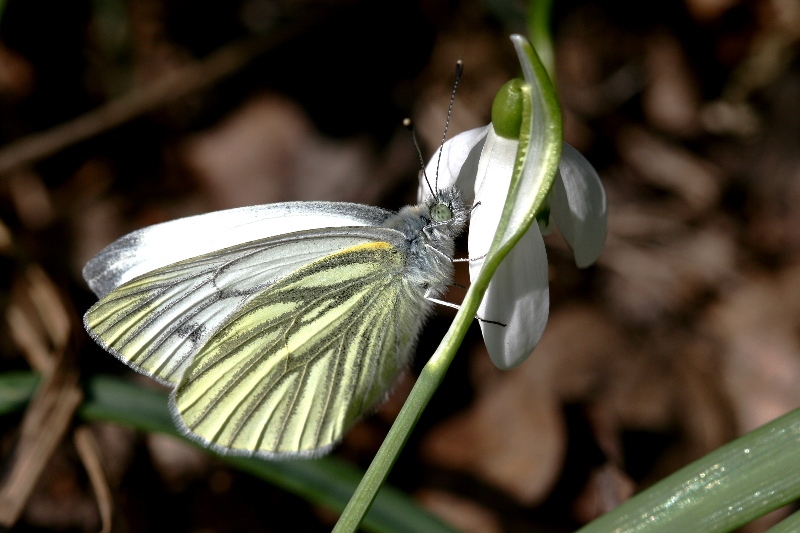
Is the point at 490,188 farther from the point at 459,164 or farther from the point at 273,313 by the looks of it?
the point at 273,313

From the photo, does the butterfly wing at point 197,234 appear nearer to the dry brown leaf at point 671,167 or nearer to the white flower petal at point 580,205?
the white flower petal at point 580,205

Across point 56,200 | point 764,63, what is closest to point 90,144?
point 56,200

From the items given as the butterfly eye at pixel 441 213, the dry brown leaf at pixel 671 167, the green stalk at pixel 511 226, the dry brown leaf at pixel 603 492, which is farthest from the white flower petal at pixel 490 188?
the dry brown leaf at pixel 671 167

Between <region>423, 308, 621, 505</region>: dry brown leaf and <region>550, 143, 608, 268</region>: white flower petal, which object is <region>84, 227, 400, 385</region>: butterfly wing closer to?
<region>550, 143, 608, 268</region>: white flower petal

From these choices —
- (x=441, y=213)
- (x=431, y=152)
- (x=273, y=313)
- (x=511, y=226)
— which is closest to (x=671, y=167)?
(x=431, y=152)

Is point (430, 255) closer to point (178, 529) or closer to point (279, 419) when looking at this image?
point (279, 419)

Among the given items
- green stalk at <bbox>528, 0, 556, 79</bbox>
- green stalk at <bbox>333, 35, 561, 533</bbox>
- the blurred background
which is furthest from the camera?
the blurred background

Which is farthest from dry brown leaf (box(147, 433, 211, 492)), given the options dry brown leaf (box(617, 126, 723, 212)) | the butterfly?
dry brown leaf (box(617, 126, 723, 212))
